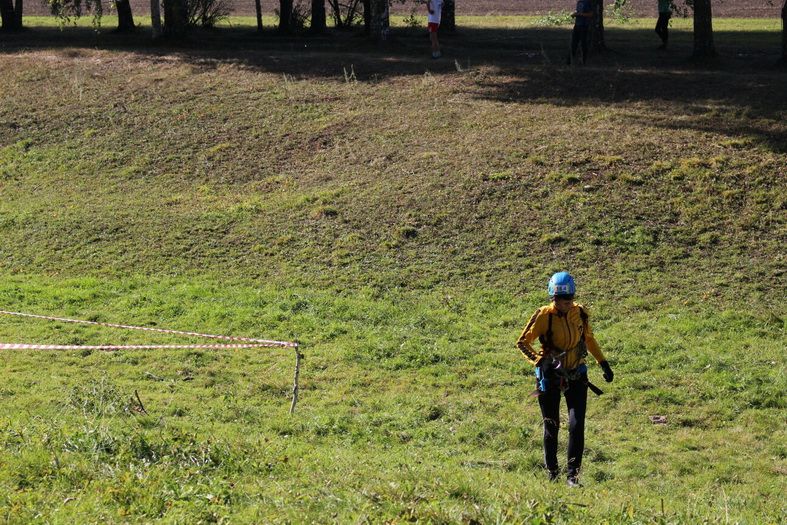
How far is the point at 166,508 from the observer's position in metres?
6.16

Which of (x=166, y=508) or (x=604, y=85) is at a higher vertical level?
(x=604, y=85)

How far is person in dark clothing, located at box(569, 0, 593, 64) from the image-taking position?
2309 centimetres

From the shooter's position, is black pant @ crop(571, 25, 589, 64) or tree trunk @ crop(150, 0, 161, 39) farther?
tree trunk @ crop(150, 0, 161, 39)

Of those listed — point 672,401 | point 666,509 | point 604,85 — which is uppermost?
point 604,85

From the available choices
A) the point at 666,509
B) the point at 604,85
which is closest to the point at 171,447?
the point at 666,509

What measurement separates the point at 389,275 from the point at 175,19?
20.1 m

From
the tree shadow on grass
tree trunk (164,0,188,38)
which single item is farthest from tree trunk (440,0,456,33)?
tree trunk (164,0,188,38)

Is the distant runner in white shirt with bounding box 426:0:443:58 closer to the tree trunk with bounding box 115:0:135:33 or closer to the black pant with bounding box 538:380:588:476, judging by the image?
the tree trunk with bounding box 115:0:135:33

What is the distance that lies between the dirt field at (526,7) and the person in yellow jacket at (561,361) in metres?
36.1

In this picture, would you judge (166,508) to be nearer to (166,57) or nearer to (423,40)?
(166,57)

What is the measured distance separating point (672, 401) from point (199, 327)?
646cm

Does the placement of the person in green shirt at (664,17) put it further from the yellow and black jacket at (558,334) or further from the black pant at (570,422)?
the black pant at (570,422)

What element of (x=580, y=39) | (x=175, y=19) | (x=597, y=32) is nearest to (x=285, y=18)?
(x=175, y=19)

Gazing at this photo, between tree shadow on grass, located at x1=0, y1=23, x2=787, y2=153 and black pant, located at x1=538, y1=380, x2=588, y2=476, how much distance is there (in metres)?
Result: 11.1
